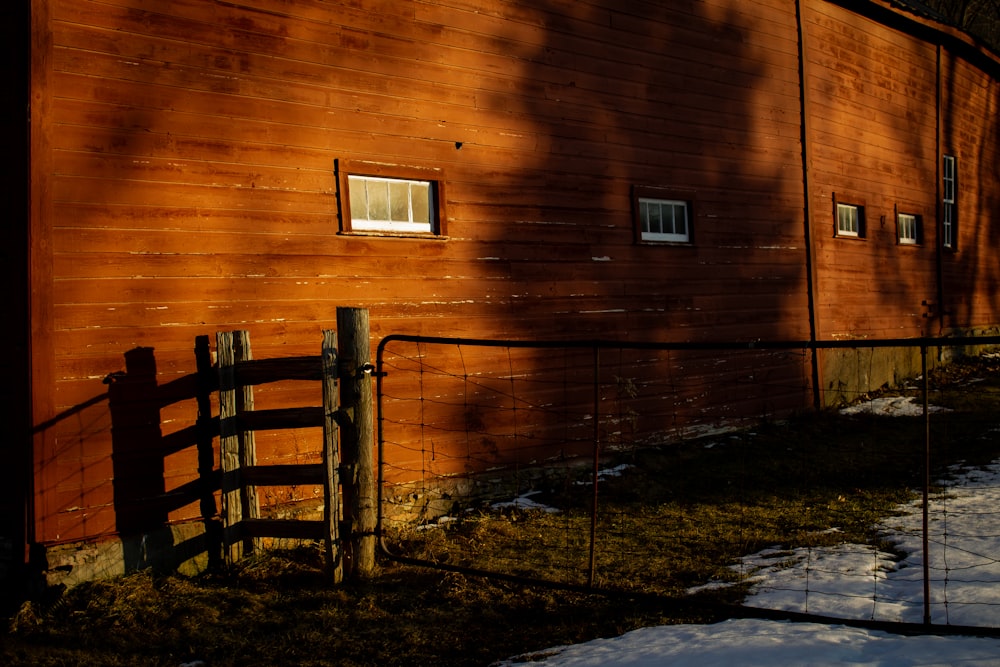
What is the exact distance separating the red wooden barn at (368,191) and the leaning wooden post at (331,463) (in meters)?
1.05

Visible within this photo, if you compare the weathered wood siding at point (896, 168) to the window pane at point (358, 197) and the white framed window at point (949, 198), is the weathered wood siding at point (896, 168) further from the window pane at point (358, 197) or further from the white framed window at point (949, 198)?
the window pane at point (358, 197)

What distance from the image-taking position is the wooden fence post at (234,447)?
20.5 ft

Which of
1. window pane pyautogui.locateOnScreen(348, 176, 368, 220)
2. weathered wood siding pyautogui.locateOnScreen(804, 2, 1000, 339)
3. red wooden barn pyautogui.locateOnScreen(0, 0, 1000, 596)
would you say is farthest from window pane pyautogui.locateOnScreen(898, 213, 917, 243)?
window pane pyautogui.locateOnScreen(348, 176, 368, 220)

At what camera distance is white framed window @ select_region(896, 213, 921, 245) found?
48.9 feet

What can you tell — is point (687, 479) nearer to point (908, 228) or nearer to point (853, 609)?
point (853, 609)

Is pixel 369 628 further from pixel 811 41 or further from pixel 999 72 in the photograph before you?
pixel 999 72

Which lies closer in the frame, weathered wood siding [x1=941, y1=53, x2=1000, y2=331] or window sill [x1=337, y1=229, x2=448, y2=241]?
window sill [x1=337, y1=229, x2=448, y2=241]

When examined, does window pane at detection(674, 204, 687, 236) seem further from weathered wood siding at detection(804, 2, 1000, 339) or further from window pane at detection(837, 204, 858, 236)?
window pane at detection(837, 204, 858, 236)

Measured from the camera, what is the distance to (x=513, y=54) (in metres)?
→ 8.45

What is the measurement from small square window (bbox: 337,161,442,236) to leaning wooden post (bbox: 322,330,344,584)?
5.35 feet

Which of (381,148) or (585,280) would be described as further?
(585,280)

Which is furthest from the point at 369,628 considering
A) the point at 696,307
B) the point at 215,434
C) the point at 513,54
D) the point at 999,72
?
the point at 999,72

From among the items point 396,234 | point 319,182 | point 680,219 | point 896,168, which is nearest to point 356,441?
point 396,234

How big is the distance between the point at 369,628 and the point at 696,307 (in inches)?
258
